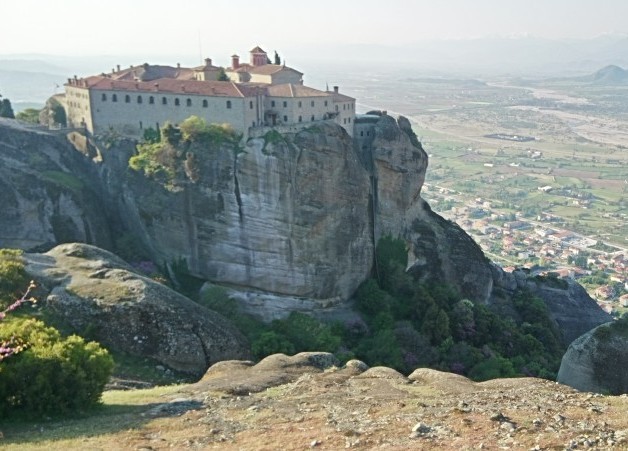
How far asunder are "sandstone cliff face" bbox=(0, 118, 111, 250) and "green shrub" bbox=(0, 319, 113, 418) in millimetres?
28375

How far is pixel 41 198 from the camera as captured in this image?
45469 millimetres

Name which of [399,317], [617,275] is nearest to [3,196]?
[399,317]

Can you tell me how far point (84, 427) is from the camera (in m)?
15.8

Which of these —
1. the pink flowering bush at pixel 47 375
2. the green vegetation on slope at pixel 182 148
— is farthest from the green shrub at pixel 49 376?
the green vegetation on slope at pixel 182 148

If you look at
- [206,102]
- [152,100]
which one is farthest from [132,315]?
[152,100]

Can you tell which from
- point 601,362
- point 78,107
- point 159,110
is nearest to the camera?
point 601,362

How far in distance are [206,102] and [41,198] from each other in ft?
44.6

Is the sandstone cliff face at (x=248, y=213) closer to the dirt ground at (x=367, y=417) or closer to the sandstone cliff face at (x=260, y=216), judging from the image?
the sandstone cliff face at (x=260, y=216)

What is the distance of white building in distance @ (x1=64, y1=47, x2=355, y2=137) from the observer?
48.9m

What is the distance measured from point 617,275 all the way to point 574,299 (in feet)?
133

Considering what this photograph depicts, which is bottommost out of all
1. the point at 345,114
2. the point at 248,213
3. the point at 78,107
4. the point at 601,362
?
the point at 601,362

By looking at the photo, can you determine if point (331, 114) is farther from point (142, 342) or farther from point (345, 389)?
point (345, 389)

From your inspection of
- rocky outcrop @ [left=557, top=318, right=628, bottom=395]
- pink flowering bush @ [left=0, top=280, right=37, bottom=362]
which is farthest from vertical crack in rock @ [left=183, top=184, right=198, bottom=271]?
pink flowering bush @ [left=0, top=280, right=37, bottom=362]

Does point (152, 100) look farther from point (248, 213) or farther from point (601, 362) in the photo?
point (601, 362)
